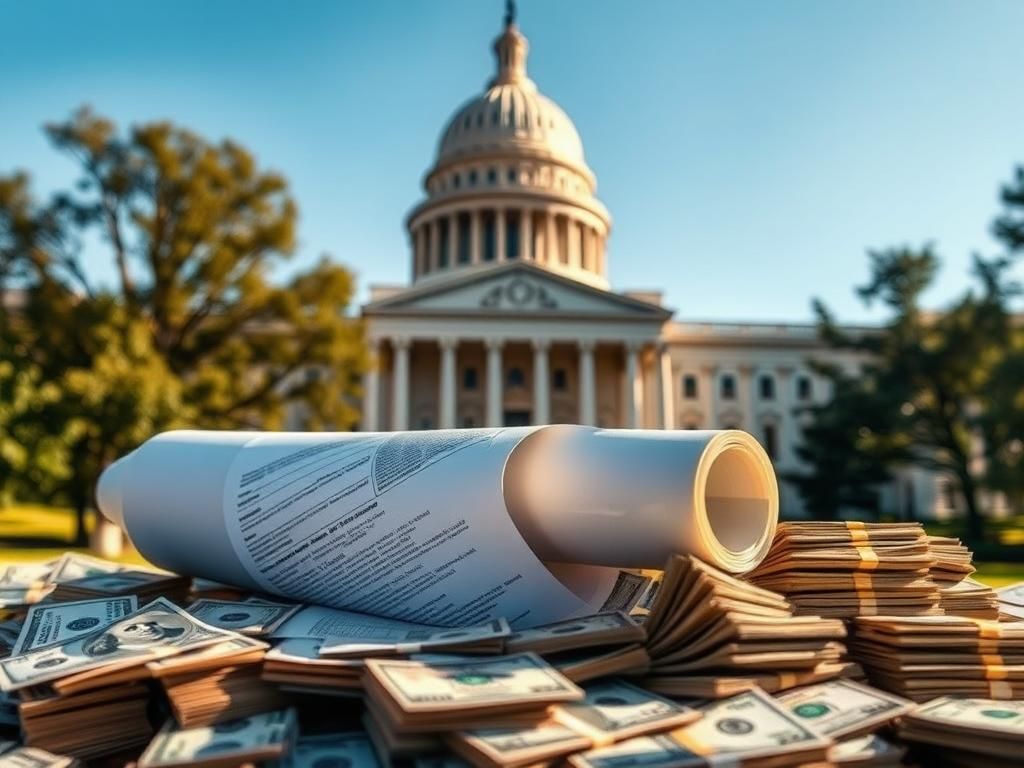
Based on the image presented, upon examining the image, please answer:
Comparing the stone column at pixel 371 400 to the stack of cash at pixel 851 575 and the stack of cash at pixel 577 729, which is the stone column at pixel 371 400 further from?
the stack of cash at pixel 577 729

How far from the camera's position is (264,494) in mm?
5242

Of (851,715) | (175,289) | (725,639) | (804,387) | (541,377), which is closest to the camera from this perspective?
(851,715)

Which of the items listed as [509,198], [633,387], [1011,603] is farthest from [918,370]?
[509,198]

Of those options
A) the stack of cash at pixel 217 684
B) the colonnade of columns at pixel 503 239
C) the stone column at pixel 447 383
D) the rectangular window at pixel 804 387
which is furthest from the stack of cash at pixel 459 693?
the rectangular window at pixel 804 387

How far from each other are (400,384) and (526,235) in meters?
17.9

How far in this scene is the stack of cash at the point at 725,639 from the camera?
3908 millimetres

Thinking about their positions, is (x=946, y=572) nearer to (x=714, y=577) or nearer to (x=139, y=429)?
(x=714, y=577)

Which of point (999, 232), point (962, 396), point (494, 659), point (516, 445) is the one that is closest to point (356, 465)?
point (516, 445)

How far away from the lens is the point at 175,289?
2636cm

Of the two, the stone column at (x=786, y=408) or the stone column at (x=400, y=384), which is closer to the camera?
the stone column at (x=400, y=384)

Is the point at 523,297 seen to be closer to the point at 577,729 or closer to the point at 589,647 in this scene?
the point at 589,647

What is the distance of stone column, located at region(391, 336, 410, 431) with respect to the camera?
139ft

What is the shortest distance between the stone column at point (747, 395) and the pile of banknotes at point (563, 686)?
50.7m

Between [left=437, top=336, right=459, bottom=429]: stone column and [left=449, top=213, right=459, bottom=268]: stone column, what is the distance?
13.2 meters
